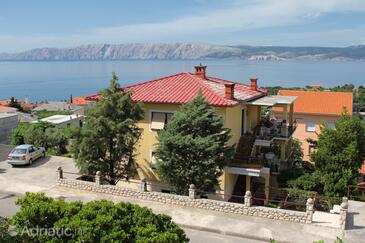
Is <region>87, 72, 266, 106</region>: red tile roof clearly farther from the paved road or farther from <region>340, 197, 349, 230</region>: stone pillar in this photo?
<region>340, 197, 349, 230</region>: stone pillar

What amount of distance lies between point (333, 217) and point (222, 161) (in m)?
5.37

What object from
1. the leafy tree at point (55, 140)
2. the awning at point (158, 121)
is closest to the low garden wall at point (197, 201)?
the awning at point (158, 121)

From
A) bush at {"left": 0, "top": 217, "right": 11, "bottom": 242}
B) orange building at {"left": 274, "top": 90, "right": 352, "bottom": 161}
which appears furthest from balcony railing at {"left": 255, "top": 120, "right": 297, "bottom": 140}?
orange building at {"left": 274, "top": 90, "right": 352, "bottom": 161}

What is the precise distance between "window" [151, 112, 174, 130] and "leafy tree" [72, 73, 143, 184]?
134 cm

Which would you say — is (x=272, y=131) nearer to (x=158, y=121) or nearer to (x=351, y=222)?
(x=158, y=121)

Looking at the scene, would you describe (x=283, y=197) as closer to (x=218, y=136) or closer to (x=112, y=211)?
(x=218, y=136)

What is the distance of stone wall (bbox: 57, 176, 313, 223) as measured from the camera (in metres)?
17.3

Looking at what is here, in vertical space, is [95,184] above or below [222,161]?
below

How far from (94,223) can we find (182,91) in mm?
13700

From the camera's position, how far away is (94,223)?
10367 mm

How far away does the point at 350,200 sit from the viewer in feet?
67.8

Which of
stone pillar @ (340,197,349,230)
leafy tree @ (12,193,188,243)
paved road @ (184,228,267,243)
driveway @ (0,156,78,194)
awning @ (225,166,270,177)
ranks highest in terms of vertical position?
leafy tree @ (12,193,188,243)

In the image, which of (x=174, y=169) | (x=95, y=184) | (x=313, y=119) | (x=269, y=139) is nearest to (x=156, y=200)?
(x=174, y=169)

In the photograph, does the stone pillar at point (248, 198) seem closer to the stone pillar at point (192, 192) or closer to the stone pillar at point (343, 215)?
the stone pillar at point (192, 192)
